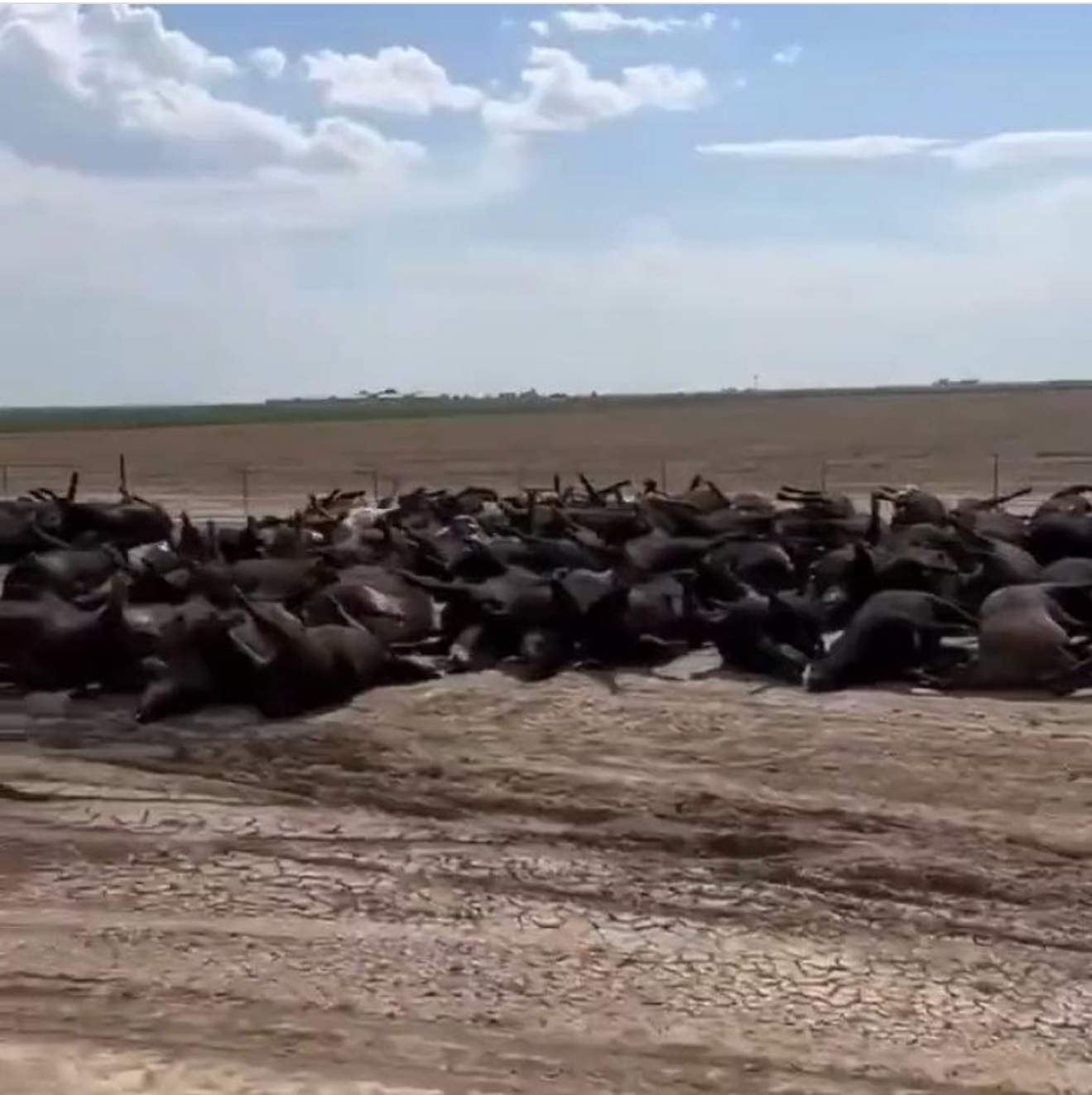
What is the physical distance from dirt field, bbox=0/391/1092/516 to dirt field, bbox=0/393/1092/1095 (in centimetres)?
1883

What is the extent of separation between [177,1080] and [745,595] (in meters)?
8.04

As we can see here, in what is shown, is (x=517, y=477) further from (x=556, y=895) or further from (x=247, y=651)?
(x=556, y=895)

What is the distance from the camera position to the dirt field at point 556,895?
5.24 meters

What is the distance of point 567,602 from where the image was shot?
38.3ft

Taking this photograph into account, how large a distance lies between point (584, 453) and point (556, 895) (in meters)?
39.9

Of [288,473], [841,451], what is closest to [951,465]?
[841,451]

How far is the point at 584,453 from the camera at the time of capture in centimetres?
4650

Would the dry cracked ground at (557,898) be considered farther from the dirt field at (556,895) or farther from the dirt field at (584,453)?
the dirt field at (584,453)

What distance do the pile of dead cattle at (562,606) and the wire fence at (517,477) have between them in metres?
10.7

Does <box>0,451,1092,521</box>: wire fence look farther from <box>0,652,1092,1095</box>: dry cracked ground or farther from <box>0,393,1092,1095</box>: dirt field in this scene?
<box>0,652,1092,1095</box>: dry cracked ground

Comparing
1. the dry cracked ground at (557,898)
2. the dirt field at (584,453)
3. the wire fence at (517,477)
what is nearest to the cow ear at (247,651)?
the dry cracked ground at (557,898)

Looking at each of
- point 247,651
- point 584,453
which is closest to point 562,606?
point 247,651

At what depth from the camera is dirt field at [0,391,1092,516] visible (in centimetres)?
3344

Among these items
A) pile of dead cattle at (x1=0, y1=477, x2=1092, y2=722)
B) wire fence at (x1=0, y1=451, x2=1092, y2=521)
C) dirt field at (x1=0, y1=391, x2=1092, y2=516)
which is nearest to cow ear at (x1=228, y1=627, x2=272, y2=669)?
pile of dead cattle at (x1=0, y1=477, x2=1092, y2=722)
